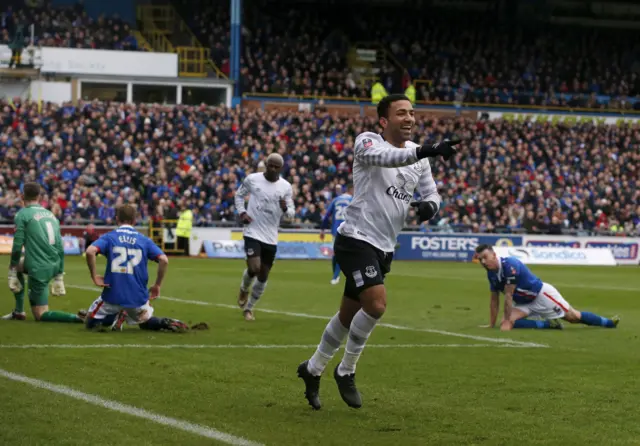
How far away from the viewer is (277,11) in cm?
6044

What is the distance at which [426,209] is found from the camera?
8.30 metres

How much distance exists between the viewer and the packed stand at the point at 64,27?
2099 inches

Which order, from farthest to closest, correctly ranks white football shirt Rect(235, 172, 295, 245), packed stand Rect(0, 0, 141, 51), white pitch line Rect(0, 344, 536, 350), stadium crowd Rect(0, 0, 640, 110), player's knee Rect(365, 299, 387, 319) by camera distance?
stadium crowd Rect(0, 0, 640, 110), packed stand Rect(0, 0, 141, 51), white football shirt Rect(235, 172, 295, 245), white pitch line Rect(0, 344, 536, 350), player's knee Rect(365, 299, 387, 319)

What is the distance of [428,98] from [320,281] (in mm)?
31523

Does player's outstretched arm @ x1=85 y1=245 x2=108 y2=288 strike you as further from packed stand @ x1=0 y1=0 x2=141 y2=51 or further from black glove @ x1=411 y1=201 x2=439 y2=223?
packed stand @ x1=0 y1=0 x2=141 y2=51

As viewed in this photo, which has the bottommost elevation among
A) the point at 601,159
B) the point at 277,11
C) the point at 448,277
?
the point at 448,277

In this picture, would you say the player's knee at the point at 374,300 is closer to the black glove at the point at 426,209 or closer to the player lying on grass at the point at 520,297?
the black glove at the point at 426,209

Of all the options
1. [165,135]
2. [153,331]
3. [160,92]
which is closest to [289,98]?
[160,92]

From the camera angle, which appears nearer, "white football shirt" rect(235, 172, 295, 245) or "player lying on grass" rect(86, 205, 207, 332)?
"player lying on grass" rect(86, 205, 207, 332)

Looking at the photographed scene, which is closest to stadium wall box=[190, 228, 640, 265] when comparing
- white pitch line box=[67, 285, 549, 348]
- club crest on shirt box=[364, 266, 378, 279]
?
white pitch line box=[67, 285, 549, 348]

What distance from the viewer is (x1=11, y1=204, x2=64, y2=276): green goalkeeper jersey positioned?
48.1ft

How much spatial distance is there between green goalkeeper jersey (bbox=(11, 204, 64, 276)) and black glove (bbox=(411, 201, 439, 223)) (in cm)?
762

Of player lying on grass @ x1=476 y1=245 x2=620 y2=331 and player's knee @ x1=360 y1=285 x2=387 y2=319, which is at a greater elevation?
player's knee @ x1=360 y1=285 x2=387 y2=319

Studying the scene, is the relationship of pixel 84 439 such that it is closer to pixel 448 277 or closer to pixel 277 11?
pixel 448 277
